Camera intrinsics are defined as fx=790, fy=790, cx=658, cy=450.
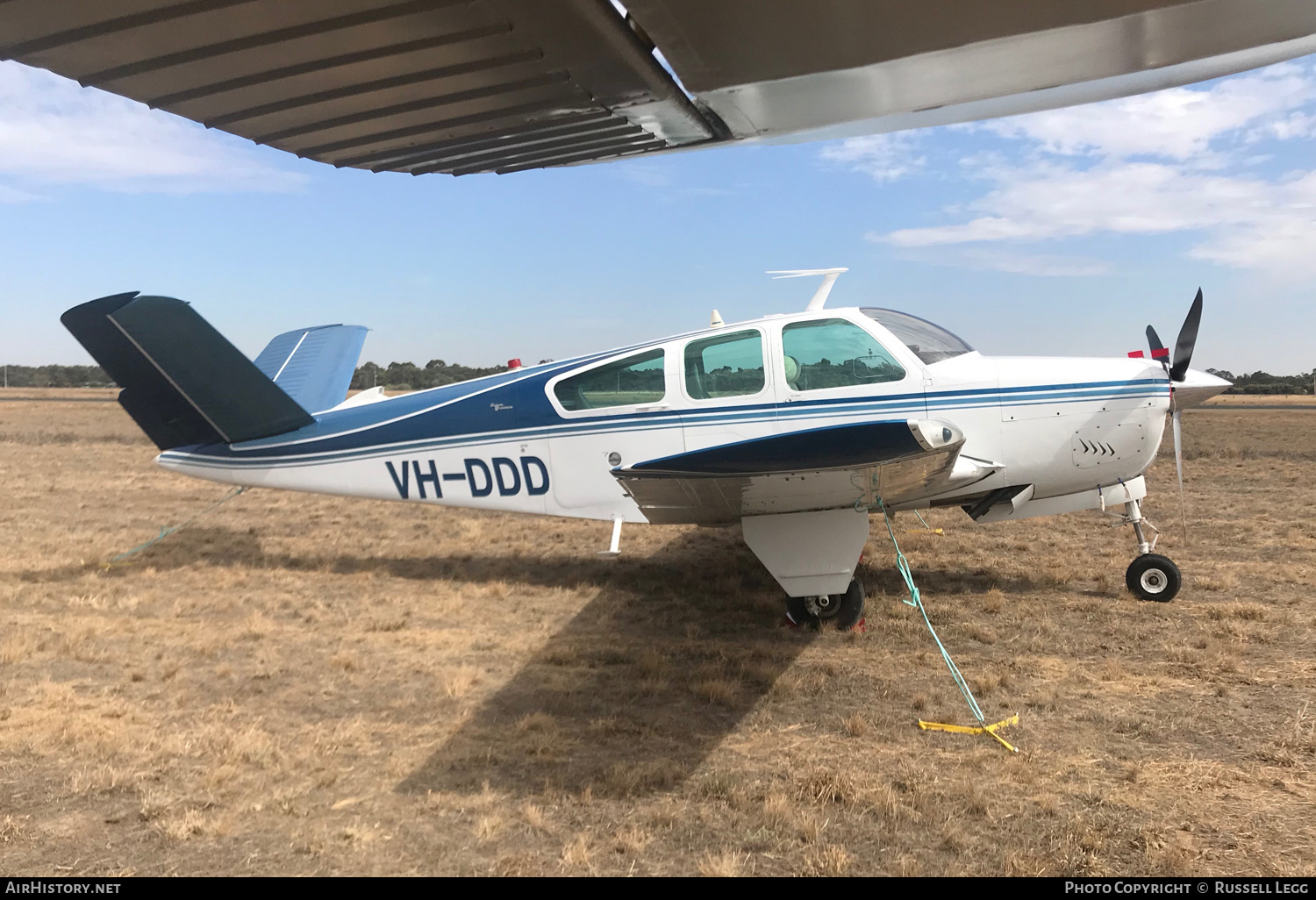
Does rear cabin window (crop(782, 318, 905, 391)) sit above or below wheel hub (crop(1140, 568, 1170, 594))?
above

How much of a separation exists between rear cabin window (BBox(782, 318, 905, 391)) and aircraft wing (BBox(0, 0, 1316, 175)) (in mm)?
4076

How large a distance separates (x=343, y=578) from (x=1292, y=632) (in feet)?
25.2

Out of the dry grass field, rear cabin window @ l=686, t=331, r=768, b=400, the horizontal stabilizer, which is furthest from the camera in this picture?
the horizontal stabilizer

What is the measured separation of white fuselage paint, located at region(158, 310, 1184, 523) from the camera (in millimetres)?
5828

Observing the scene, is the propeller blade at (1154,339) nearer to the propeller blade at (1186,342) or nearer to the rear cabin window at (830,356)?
the propeller blade at (1186,342)

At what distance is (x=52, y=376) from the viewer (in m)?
78.1

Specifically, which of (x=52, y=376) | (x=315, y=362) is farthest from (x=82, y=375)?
(x=315, y=362)

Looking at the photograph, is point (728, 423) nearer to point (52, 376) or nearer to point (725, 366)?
point (725, 366)

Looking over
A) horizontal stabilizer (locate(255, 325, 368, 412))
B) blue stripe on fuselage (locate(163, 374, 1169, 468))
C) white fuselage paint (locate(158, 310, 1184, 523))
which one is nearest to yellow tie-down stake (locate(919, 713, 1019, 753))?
white fuselage paint (locate(158, 310, 1184, 523))

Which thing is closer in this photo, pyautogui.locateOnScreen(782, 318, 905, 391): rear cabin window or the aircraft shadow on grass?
the aircraft shadow on grass

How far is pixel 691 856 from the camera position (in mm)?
3061

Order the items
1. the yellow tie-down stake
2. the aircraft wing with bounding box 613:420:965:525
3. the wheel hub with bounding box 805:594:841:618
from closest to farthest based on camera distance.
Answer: the aircraft wing with bounding box 613:420:965:525 < the yellow tie-down stake < the wheel hub with bounding box 805:594:841:618

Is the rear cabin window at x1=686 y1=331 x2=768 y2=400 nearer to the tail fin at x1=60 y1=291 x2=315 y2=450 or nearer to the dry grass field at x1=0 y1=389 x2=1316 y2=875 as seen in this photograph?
the dry grass field at x1=0 y1=389 x2=1316 y2=875

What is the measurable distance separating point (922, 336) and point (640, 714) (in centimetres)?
363
